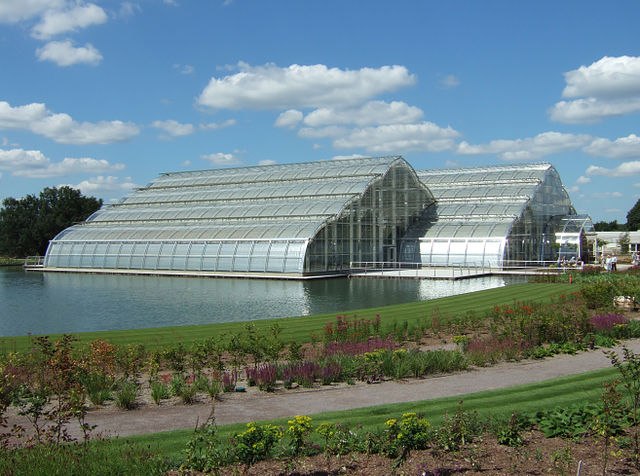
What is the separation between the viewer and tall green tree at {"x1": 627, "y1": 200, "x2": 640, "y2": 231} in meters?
149

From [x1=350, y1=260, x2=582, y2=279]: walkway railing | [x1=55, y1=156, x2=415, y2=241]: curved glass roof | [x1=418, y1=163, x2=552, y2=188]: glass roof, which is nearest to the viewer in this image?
[x1=350, y1=260, x2=582, y2=279]: walkway railing

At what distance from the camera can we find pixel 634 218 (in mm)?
150250

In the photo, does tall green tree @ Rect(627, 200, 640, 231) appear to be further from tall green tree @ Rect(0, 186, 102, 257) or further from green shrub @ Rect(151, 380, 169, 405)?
green shrub @ Rect(151, 380, 169, 405)

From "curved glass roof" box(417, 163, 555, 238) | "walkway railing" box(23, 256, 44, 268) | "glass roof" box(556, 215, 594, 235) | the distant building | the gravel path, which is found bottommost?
the gravel path

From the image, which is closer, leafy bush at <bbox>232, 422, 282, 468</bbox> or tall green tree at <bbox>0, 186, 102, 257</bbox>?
leafy bush at <bbox>232, 422, 282, 468</bbox>

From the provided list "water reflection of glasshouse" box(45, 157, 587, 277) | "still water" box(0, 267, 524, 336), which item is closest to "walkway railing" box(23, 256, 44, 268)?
"water reflection of glasshouse" box(45, 157, 587, 277)

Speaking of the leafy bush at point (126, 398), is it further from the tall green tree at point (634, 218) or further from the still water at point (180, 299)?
the tall green tree at point (634, 218)

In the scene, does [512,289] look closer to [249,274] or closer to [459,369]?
[459,369]

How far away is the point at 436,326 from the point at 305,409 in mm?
10005

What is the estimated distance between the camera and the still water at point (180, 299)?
28531 millimetres

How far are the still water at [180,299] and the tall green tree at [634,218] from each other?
117 metres

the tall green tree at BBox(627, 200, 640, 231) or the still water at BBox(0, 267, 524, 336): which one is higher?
the tall green tree at BBox(627, 200, 640, 231)

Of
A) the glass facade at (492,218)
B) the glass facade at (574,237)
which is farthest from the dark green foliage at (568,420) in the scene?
the glass facade at (574,237)

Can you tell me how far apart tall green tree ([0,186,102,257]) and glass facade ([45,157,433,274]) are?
14970 mm
